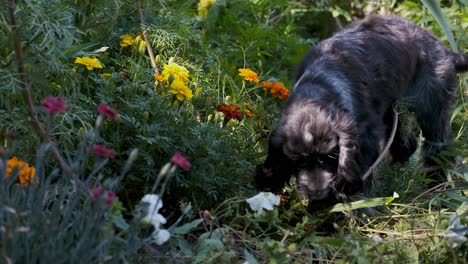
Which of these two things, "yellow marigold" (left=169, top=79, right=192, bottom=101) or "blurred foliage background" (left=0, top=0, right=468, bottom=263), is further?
"yellow marigold" (left=169, top=79, right=192, bottom=101)

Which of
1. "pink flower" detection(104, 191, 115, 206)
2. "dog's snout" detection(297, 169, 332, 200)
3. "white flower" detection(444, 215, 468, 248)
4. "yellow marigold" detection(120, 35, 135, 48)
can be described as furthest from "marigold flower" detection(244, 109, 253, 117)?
"pink flower" detection(104, 191, 115, 206)

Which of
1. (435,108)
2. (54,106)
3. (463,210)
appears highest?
(54,106)

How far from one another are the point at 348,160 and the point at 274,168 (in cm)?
39

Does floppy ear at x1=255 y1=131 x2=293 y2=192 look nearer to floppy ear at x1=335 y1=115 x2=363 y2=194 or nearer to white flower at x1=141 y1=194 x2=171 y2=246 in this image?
floppy ear at x1=335 y1=115 x2=363 y2=194

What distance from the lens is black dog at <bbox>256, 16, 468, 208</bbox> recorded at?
399cm

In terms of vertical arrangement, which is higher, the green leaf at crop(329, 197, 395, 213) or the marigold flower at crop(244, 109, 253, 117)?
the marigold flower at crop(244, 109, 253, 117)

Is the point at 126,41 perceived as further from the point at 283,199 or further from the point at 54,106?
the point at 54,106

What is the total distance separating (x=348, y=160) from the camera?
3941 millimetres

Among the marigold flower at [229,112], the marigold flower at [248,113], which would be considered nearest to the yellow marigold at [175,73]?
the marigold flower at [229,112]

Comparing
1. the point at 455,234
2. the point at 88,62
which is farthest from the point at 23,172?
the point at 455,234

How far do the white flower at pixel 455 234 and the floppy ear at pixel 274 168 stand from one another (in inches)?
41.6

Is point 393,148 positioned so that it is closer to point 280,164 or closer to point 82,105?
point 280,164

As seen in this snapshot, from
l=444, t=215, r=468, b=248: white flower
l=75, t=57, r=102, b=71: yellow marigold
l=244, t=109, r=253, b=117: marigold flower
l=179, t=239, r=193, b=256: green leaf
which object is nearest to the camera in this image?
l=179, t=239, r=193, b=256: green leaf

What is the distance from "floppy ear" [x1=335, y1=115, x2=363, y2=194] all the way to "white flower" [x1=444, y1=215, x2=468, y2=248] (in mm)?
811
